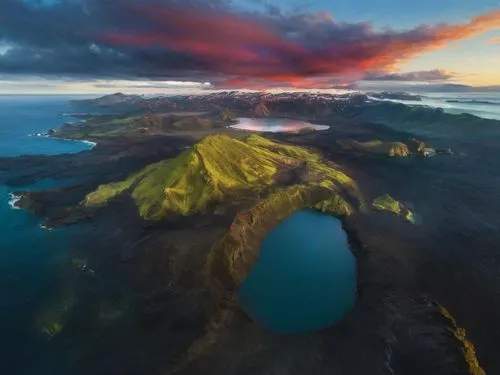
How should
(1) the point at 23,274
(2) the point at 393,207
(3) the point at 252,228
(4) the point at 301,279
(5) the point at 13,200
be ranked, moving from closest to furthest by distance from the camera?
(1) the point at 23,274, (4) the point at 301,279, (3) the point at 252,228, (2) the point at 393,207, (5) the point at 13,200

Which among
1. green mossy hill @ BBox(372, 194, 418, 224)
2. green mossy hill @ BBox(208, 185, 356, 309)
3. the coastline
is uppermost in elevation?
green mossy hill @ BBox(208, 185, 356, 309)

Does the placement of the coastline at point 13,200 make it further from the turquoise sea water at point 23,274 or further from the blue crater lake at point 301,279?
the blue crater lake at point 301,279

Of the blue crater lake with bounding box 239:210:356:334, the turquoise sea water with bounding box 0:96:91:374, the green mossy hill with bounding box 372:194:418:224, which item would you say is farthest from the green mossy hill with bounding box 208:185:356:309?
the turquoise sea water with bounding box 0:96:91:374

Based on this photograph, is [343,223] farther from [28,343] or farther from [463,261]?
[28,343]

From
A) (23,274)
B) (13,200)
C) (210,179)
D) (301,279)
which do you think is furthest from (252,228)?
(13,200)

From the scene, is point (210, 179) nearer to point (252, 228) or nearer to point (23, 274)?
point (252, 228)

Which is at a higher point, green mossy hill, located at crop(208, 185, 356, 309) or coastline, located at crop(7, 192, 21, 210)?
green mossy hill, located at crop(208, 185, 356, 309)

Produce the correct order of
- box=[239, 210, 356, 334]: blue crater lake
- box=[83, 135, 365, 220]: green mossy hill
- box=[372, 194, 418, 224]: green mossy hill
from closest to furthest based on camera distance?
box=[239, 210, 356, 334]: blue crater lake < box=[372, 194, 418, 224]: green mossy hill < box=[83, 135, 365, 220]: green mossy hill

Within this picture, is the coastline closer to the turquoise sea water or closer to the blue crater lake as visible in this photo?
the turquoise sea water
